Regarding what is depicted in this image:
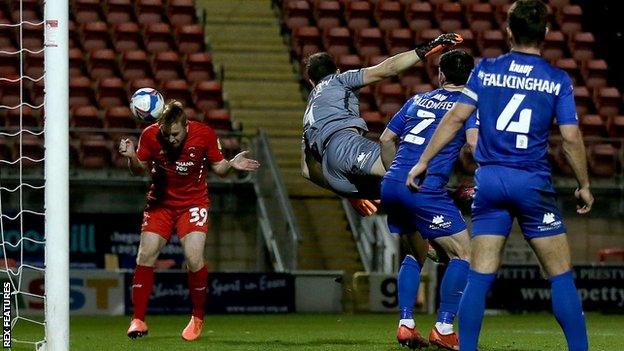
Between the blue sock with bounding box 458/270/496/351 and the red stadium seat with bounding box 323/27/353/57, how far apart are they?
13907 millimetres

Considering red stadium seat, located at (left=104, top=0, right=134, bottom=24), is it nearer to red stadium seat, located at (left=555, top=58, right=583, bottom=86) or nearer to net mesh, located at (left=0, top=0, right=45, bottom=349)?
net mesh, located at (left=0, top=0, right=45, bottom=349)

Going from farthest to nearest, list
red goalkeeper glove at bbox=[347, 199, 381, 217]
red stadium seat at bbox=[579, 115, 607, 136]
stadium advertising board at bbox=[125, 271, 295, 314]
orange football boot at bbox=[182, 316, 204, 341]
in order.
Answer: red stadium seat at bbox=[579, 115, 607, 136], stadium advertising board at bbox=[125, 271, 295, 314], orange football boot at bbox=[182, 316, 204, 341], red goalkeeper glove at bbox=[347, 199, 381, 217]

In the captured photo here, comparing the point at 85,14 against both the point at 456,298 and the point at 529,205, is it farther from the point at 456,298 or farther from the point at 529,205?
the point at 529,205

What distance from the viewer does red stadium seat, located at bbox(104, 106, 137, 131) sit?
17500 millimetres

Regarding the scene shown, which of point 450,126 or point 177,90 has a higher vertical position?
point 177,90

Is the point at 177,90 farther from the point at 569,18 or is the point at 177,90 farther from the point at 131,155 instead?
the point at 131,155

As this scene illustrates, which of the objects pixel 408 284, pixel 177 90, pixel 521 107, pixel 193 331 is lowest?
pixel 193 331

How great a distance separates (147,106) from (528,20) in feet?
13.7

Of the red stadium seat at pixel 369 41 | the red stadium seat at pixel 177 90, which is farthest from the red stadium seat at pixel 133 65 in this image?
the red stadium seat at pixel 369 41

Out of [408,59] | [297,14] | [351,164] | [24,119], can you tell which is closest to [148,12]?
[297,14]

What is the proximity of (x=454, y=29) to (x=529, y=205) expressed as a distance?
15.2 meters

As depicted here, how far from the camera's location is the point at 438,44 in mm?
8242

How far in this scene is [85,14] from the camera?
1961 centimetres

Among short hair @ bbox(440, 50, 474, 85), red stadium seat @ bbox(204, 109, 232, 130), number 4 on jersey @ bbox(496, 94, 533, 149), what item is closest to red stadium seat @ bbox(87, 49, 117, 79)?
red stadium seat @ bbox(204, 109, 232, 130)
